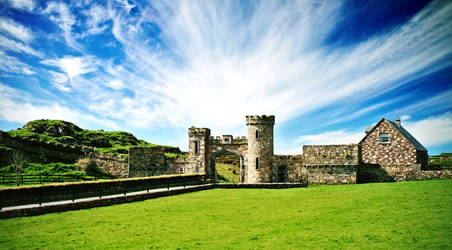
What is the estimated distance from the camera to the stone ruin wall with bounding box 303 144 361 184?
2856 centimetres

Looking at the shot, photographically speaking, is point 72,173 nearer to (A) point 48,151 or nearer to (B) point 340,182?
(A) point 48,151

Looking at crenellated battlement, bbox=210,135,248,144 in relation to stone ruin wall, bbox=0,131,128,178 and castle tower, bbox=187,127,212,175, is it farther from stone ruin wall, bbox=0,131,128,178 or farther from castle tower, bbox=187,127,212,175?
stone ruin wall, bbox=0,131,128,178

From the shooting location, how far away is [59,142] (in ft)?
126

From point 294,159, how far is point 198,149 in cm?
1238

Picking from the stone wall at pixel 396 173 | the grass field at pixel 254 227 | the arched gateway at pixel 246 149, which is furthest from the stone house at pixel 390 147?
the grass field at pixel 254 227

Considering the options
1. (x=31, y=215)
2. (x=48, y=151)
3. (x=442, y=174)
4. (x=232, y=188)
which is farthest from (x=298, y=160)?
(x=48, y=151)

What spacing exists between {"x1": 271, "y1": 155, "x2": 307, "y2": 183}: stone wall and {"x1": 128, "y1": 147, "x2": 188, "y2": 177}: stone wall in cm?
1185

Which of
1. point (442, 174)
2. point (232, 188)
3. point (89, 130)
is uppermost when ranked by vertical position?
point (89, 130)

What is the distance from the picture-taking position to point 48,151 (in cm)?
3506

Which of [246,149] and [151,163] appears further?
[151,163]

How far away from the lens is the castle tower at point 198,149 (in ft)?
116

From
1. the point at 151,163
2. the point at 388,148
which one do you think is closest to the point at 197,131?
the point at 151,163

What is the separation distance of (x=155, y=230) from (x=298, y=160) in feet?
78.8

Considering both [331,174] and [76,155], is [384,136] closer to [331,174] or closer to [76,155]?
[331,174]
